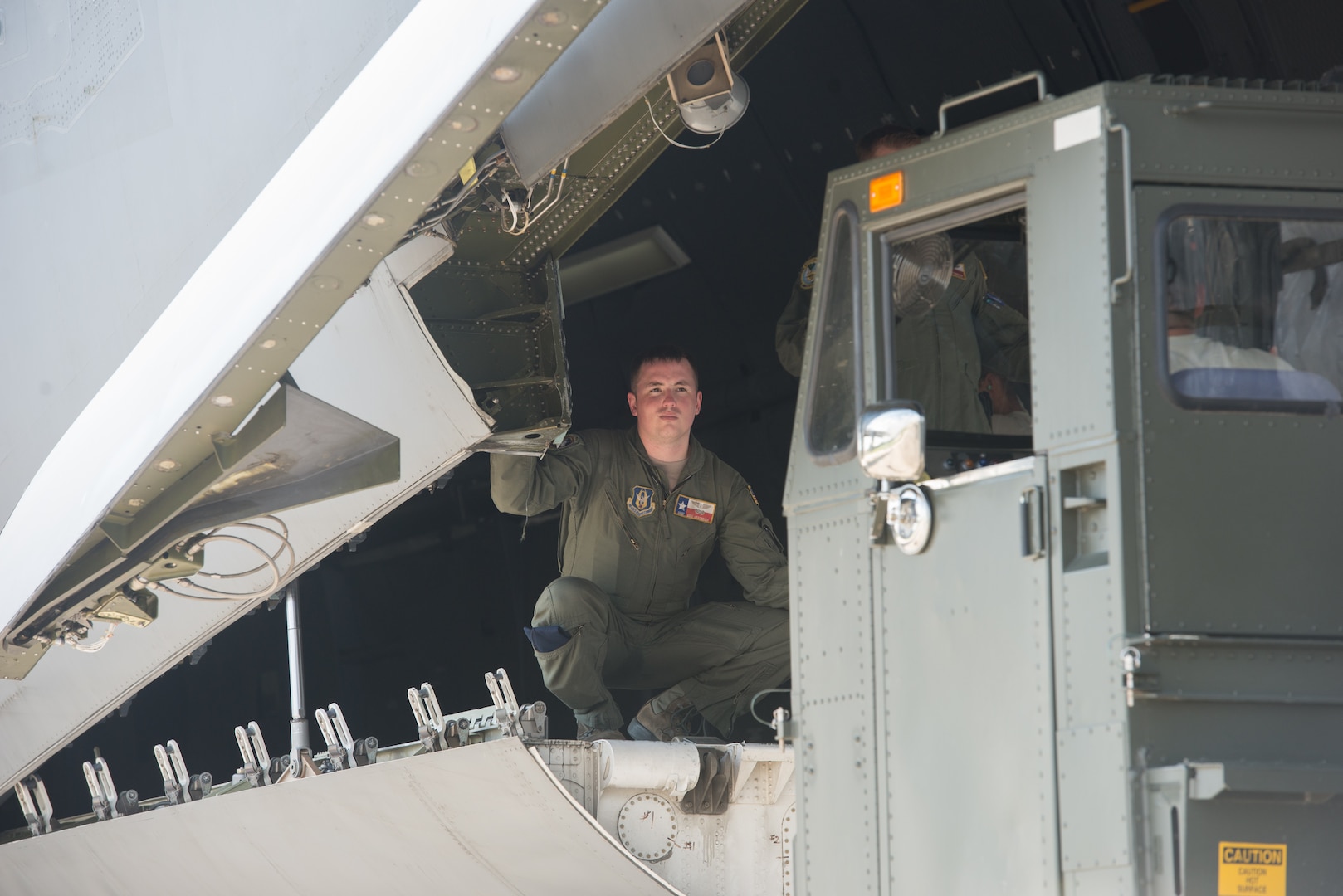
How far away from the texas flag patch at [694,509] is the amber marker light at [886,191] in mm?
2521

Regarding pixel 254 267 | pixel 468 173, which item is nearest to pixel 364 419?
pixel 254 267

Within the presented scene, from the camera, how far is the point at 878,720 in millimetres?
4035

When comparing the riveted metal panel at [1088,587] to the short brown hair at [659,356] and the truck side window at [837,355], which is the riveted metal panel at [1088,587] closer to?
the truck side window at [837,355]

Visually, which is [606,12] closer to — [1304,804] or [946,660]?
[946,660]

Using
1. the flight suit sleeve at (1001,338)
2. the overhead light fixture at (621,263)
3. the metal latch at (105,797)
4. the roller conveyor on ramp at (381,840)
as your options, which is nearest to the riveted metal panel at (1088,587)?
the flight suit sleeve at (1001,338)

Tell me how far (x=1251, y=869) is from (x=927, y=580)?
1.04m

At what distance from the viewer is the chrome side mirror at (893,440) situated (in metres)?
3.55

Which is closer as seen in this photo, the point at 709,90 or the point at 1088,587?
the point at 1088,587

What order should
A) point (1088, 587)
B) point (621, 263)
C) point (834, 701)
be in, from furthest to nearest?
1. point (621, 263)
2. point (834, 701)
3. point (1088, 587)

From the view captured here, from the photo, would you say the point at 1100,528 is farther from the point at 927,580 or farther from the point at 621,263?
the point at 621,263

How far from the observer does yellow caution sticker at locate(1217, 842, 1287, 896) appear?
328 cm

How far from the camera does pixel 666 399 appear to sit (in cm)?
647

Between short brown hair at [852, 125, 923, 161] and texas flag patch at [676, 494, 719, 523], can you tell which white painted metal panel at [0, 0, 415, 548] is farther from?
texas flag patch at [676, 494, 719, 523]

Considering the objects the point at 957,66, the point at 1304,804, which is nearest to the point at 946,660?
the point at 1304,804
